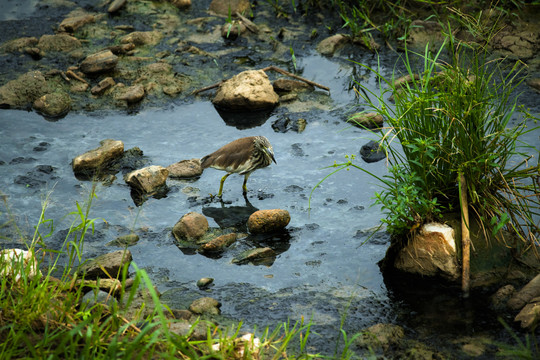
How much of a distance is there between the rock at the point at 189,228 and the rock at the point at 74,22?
4998mm

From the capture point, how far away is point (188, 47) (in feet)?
30.3

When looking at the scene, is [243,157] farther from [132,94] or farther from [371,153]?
[132,94]

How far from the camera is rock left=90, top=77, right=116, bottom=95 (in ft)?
27.3

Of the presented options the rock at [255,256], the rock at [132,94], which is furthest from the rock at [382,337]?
the rock at [132,94]

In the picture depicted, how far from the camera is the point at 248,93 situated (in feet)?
25.9

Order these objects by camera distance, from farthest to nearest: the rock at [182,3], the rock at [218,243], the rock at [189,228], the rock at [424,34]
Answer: the rock at [182,3] → the rock at [424,34] → the rock at [189,228] → the rock at [218,243]

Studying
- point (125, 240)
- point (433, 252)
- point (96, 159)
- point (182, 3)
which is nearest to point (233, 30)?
point (182, 3)

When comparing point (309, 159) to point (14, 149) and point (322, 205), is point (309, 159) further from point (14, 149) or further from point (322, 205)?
point (14, 149)

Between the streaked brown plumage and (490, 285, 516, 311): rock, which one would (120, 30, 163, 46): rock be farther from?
(490, 285, 516, 311): rock

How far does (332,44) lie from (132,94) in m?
2.93

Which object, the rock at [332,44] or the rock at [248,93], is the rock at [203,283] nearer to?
the rock at [248,93]

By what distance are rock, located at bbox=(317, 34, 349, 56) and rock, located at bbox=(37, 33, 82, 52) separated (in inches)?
139

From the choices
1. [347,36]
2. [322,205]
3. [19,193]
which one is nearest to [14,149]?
[19,193]

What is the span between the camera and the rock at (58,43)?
360 inches
